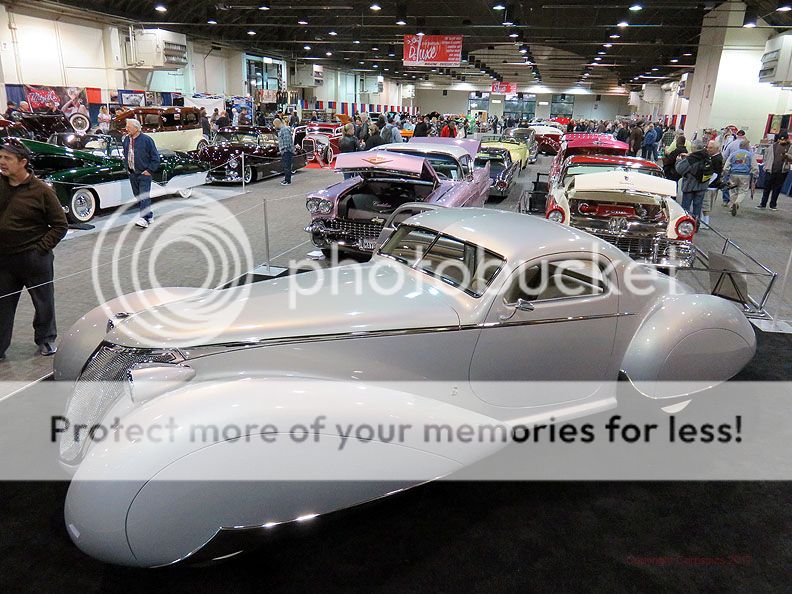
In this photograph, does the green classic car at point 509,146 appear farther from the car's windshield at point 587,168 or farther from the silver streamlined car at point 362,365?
the silver streamlined car at point 362,365

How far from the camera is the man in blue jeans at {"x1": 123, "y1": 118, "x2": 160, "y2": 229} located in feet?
28.0

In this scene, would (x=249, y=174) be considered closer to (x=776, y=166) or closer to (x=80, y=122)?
(x=80, y=122)

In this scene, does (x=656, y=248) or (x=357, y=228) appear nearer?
(x=656, y=248)

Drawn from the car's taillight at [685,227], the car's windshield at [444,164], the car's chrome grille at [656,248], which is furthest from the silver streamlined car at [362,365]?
the car's windshield at [444,164]

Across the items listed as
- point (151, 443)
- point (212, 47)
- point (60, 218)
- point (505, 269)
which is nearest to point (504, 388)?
point (505, 269)

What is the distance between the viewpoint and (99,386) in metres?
2.80

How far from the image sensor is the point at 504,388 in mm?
3225

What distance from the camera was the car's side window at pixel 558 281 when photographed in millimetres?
3225

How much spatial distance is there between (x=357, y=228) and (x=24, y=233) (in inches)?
145

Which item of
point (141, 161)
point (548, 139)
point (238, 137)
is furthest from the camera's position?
point (548, 139)

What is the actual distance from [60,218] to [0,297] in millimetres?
746

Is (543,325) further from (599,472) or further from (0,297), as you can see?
(0,297)

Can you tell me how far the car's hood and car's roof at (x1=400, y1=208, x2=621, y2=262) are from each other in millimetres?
451

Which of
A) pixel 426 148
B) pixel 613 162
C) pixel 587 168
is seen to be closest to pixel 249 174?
pixel 426 148
